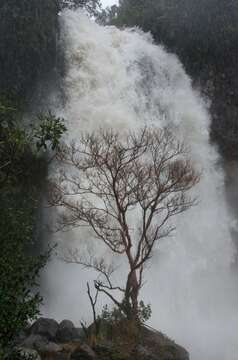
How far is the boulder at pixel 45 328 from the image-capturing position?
39.8 ft

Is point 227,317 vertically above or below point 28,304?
above

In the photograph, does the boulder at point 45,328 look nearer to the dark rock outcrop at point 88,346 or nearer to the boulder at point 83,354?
the dark rock outcrop at point 88,346

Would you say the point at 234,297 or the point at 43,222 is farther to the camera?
the point at 234,297

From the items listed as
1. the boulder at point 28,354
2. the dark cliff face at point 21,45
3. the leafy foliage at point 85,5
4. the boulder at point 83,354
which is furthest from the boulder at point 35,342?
the leafy foliage at point 85,5

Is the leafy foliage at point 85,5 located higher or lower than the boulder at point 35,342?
higher

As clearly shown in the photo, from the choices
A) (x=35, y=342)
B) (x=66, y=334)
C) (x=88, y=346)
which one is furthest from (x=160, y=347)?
(x=35, y=342)

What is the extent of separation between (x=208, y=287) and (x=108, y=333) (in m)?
6.65

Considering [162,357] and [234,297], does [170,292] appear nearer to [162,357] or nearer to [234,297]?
[234,297]

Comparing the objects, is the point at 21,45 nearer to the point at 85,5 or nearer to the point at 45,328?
the point at 85,5

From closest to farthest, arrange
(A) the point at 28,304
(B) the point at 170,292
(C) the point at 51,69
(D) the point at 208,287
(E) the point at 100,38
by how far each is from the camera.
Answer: (A) the point at 28,304 < (B) the point at 170,292 < (D) the point at 208,287 < (C) the point at 51,69 < (E) the point at 100,38

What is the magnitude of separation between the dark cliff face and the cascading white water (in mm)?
1497

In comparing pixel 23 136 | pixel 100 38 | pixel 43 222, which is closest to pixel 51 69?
pixel 100 38

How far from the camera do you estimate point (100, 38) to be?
2142cm

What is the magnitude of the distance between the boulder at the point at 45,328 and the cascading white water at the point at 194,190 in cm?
248
